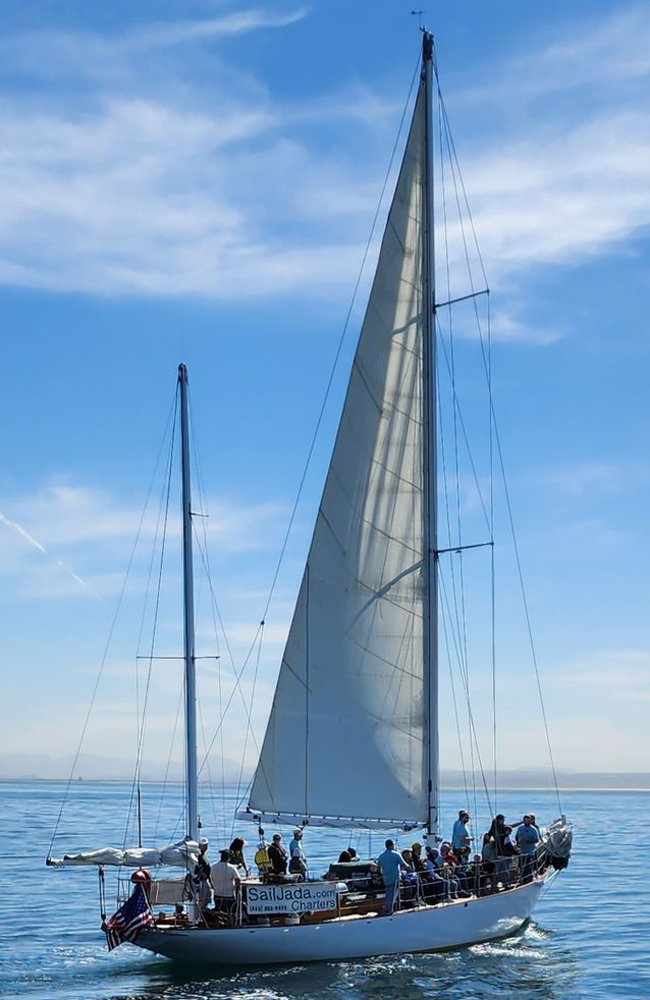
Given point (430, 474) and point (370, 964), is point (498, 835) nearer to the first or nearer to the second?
point (370, 964)

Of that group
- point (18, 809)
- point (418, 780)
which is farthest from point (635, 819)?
point (418, 780)

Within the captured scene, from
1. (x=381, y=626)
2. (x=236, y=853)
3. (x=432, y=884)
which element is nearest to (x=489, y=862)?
(x=432, y=884)

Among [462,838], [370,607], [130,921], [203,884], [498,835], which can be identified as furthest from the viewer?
[498,835]

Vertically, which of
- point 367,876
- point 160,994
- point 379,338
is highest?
point 379,338

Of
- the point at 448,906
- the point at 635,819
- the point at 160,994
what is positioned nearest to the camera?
the point at 160,994

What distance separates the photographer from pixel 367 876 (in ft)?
86.3

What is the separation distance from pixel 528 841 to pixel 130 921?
10553 mm

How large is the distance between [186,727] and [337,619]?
4.14 meters

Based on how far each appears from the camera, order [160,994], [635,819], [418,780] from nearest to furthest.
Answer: [160,994] → [418,780] → [635,819]

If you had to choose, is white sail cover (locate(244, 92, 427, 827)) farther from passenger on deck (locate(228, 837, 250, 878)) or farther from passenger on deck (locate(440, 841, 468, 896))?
passenger on deck (locate(228, 837, 250, 878))

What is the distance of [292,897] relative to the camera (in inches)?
932

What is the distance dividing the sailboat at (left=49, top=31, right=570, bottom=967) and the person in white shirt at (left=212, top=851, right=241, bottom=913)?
3.34ft

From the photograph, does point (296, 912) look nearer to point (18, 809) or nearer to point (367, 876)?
point (367, 876)

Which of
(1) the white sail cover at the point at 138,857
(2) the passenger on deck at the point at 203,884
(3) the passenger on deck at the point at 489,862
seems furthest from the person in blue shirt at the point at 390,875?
(1) the white sail cover at the point at 138,857
